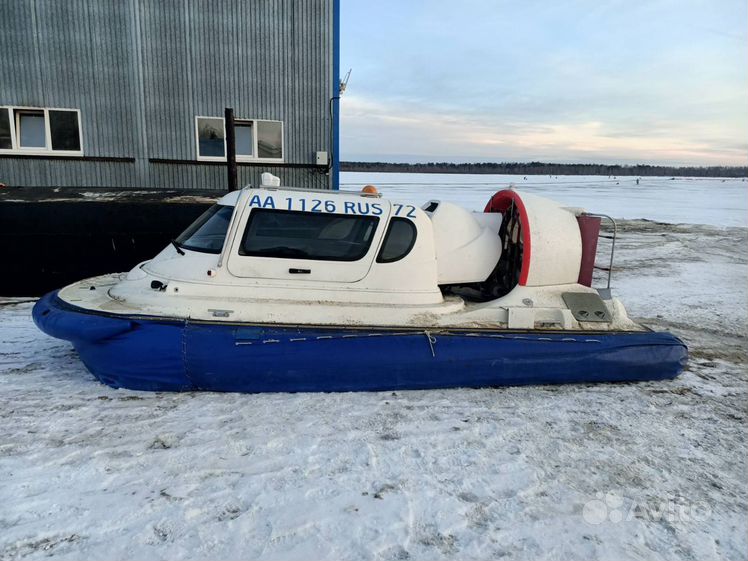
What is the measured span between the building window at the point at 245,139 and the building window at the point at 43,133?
2.03m

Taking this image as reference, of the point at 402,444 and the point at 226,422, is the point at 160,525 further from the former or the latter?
the point at 402,444

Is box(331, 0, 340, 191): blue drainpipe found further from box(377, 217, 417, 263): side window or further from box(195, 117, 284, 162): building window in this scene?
box(377, 217, 417, 263): side window

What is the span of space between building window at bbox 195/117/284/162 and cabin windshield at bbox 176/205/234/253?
530 cm

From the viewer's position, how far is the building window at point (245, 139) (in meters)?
9.43

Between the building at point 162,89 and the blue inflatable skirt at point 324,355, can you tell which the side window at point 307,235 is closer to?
the blue inflatable skirt at point 324,355

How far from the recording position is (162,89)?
29.9 feet

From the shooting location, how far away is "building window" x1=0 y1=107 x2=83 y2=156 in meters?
8.88

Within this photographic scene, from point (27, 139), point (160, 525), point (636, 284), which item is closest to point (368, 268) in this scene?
point (160, 525)

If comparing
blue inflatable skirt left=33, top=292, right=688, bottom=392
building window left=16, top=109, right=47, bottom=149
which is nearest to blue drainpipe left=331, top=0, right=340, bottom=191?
building window left=16, top=109, right=47, bottom=149

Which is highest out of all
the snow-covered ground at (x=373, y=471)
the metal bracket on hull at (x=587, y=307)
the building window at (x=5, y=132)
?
the building window at (x=5, y=132)

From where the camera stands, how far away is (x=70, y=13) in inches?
340

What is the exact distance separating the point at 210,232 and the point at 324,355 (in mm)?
1433

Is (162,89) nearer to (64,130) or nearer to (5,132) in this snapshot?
(64,130)

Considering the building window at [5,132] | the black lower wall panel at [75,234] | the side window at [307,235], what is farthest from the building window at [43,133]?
the side window at [307,235]
